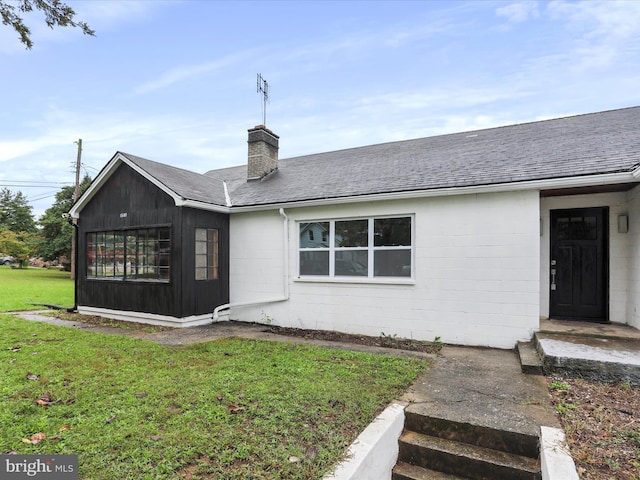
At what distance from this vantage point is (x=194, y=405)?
3.63 meters

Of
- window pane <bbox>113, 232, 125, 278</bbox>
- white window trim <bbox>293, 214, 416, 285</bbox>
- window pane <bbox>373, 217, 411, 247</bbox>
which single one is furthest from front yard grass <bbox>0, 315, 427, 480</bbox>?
window pane <bbox>113, 232, 125, 278</bbox>

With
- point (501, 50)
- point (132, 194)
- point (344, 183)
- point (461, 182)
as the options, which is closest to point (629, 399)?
point (461, 182)

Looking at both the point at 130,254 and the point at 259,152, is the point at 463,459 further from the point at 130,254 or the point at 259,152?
the point at 259,152

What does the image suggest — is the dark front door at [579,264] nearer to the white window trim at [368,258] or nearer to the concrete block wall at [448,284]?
the concrete block wall at [448,284]

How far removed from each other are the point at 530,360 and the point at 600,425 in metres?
1.76

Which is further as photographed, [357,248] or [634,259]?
[357,248]

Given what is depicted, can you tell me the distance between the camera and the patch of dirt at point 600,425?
2615 millimetres

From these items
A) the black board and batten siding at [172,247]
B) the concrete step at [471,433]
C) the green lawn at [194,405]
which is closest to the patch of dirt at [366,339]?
the green lawn at [194,405]

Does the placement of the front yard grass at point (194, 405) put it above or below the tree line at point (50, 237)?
below

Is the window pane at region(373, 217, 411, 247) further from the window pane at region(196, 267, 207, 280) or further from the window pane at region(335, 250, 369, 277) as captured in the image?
the window pane at region(196, 267, 207, 280)

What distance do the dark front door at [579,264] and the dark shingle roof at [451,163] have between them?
1.30 m

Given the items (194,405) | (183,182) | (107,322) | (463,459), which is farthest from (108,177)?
(463,459)

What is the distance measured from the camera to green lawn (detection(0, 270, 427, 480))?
265cm

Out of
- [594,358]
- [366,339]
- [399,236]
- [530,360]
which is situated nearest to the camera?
[594,358]
